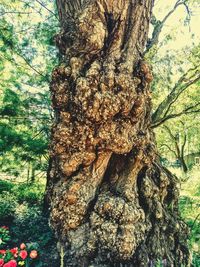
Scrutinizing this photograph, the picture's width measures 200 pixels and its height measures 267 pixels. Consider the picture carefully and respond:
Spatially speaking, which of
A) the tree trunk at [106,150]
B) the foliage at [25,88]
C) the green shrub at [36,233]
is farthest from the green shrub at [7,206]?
the tree trunk at [106,150]

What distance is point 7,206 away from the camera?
236 inches

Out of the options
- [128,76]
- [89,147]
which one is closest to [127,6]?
[128,76]

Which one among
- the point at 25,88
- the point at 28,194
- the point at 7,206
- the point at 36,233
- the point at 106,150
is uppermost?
the point at 25,88

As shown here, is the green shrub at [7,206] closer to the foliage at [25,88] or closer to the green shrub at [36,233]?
the green shrub at [36,233]

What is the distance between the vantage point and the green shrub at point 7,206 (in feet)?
18.2

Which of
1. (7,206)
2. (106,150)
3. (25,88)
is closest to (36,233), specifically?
(7,206)

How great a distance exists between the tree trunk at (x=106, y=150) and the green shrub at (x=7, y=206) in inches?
→ 69.2

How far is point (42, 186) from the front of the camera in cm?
800

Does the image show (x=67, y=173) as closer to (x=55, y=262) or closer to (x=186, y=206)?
(x=55, y=262)

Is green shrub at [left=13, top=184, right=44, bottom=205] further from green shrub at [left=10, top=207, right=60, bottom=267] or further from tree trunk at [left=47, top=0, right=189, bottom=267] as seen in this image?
tree trunk at [left=47, top=0, right=189, bottom=267]

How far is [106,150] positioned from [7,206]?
122 inches

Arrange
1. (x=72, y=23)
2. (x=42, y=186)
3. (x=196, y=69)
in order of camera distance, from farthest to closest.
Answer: (x=42, y=186), (x=196, y=69), (x=72, y=23)

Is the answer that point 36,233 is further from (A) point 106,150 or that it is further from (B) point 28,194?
(B) point 28,194

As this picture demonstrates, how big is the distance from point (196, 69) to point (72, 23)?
2.77 metres
